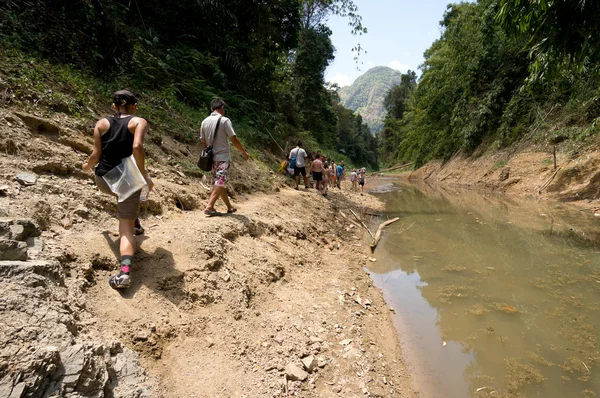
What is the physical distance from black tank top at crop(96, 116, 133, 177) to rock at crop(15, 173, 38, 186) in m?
0.94

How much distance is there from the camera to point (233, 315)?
10.4ft

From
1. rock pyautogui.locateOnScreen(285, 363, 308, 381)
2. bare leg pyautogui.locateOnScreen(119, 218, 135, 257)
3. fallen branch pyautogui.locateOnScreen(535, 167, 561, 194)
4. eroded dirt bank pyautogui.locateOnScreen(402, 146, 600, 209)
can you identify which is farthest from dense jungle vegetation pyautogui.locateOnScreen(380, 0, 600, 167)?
bare leg pyautogui.locateOnScreen(119, 218, 135, 257)

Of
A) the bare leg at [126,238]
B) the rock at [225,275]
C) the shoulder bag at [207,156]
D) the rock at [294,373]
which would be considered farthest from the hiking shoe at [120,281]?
the shoulder bag at [207,156]

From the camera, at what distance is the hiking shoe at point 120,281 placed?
2.73 m

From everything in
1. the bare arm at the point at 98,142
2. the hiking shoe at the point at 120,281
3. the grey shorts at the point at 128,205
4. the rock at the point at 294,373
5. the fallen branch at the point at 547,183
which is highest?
the fallen branch at the point at 547,183

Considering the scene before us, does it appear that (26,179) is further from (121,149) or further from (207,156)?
Answer: (207,156)

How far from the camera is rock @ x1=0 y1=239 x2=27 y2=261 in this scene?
2.12 metres

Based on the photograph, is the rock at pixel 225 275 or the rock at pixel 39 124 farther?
the rock at pixel 39 124

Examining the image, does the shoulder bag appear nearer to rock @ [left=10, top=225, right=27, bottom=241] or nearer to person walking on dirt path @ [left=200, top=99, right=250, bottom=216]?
person walking on dirt path @ [left=200, top=99, right=250, bottom=216]

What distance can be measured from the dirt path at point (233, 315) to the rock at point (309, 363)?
0.01m

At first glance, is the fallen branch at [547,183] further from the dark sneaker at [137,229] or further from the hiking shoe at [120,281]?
the hiking shoe at [120,281]

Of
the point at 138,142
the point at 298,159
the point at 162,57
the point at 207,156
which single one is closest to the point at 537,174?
the point at 298,159

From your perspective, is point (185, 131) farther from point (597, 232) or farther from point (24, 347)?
point (597, 232)

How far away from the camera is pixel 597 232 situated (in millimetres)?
7773
